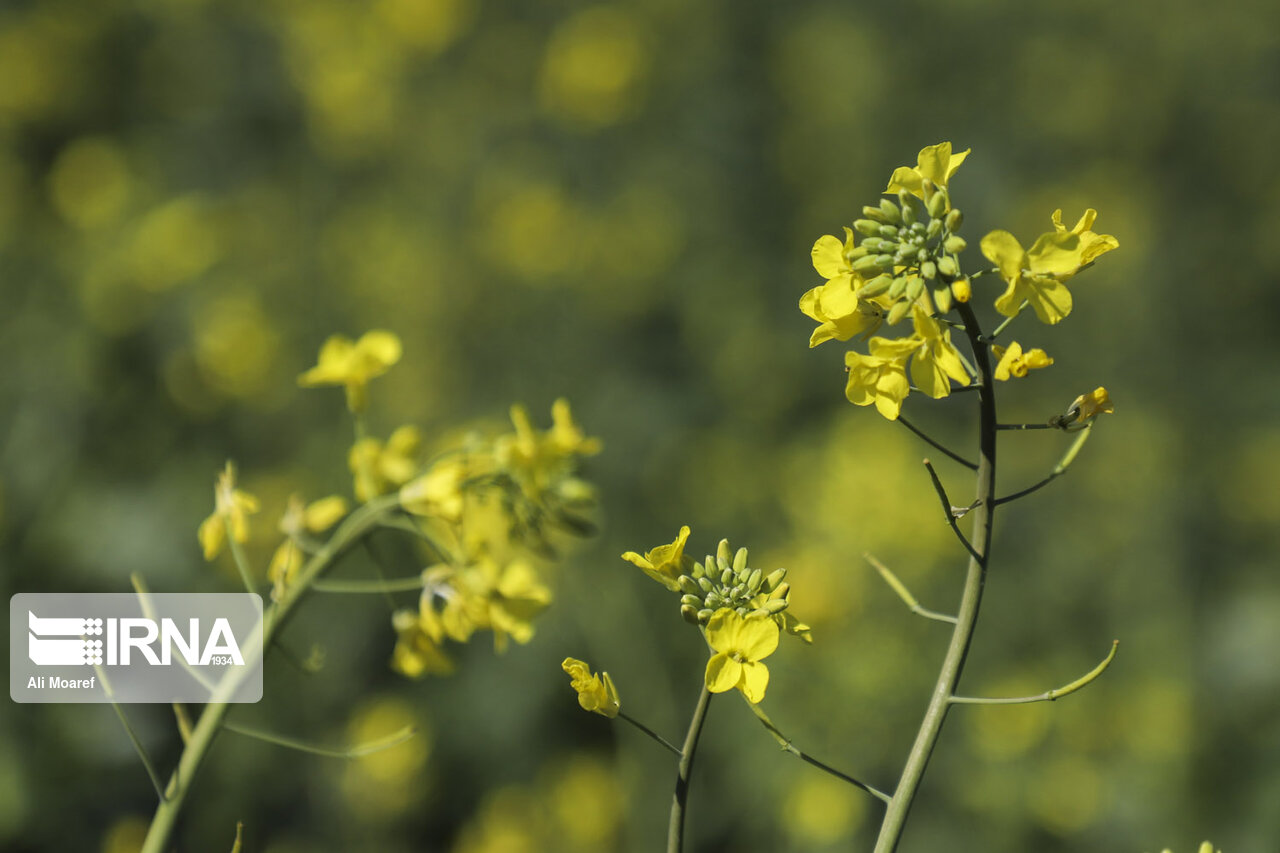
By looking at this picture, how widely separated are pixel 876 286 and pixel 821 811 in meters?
2.09

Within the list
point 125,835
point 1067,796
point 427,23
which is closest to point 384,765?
point 125,835

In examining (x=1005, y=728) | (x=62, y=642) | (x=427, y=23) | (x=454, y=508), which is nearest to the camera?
(x=454, y=508)

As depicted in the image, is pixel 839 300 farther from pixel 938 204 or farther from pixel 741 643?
pixel 741 643

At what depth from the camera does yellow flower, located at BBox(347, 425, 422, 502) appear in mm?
1156

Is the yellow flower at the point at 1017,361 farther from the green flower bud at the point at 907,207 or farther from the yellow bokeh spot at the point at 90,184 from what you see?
the yellow bokeh spot at the point at 90,184

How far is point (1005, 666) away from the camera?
10.2 ft

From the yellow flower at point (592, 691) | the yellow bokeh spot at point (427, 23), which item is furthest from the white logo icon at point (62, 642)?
the yellow bokeh spot at point (427, 23)

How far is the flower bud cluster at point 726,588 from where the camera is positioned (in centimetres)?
74

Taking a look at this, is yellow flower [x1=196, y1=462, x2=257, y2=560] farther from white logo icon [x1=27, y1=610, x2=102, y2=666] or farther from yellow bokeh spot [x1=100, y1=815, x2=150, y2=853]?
yellow bokeh spot [x1=100, y1=815, x2=150, y2=853]

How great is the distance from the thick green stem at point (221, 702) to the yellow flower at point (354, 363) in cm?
19

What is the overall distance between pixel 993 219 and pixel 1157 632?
6.30ft

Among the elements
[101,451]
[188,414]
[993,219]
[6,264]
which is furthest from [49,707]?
[993,219]

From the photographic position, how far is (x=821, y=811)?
2.50m

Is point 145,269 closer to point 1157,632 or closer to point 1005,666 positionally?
point 1005,666
